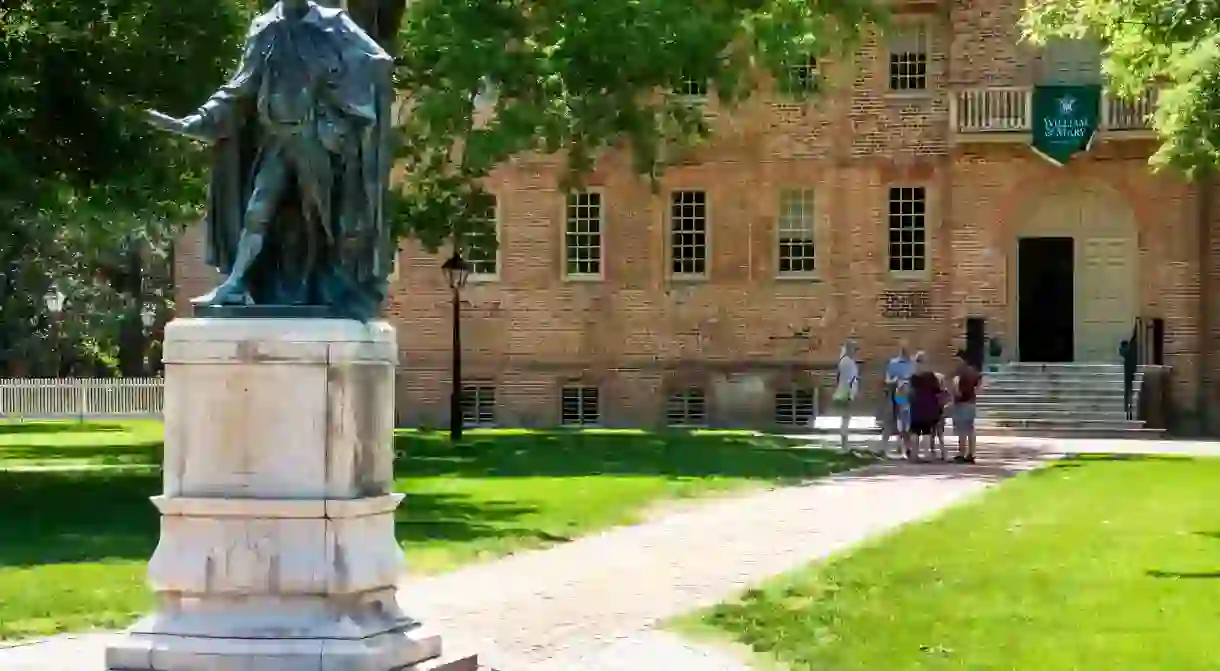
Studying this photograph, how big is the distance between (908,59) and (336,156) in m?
33.9

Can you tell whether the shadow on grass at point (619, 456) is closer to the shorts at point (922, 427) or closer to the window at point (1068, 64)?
the shorts at point (922, 427)

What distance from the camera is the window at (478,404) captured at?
43781 mm

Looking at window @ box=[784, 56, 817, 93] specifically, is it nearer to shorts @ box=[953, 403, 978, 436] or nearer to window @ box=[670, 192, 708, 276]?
shorts @ box=[953, 403, 978, 436]

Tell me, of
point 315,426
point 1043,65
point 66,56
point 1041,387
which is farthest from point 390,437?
point 1043,65

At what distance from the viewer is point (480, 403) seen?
144 ft

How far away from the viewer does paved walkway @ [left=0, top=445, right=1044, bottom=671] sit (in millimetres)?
11781

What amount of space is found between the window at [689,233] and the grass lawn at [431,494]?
624 centimetres

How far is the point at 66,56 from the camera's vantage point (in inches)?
858

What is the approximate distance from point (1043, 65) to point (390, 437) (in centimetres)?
3366

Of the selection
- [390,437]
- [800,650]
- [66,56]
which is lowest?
[800,650]

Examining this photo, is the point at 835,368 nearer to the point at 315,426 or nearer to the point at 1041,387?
the point at 1041,387

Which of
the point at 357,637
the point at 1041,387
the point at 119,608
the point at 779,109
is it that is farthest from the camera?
the point at 779,109

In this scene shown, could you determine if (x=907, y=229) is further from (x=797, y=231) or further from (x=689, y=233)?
(x=689, y=233)

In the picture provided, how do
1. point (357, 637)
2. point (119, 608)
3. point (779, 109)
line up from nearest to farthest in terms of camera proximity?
1. point (357, 637)
2. point (119, 608)
3. point (779, 109)
